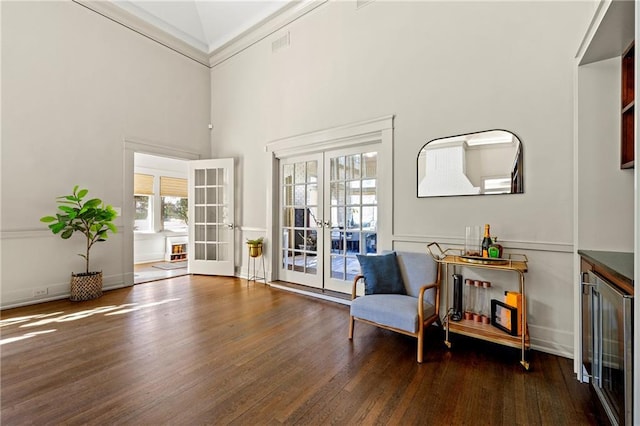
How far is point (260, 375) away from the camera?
204 cm

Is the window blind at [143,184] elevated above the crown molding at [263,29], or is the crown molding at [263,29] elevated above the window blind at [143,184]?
the crown molding at [263,29]

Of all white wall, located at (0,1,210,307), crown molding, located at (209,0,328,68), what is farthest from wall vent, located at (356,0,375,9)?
white wall, located at (0,1,210,307)

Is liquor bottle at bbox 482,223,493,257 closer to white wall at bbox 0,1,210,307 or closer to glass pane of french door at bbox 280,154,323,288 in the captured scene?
glass pane of french door at bbox 280,154,323,288

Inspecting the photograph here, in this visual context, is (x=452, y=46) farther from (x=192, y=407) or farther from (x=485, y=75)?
(x=192, y=407)

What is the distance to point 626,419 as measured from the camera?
49.6 inches

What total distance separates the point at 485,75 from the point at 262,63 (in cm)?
346

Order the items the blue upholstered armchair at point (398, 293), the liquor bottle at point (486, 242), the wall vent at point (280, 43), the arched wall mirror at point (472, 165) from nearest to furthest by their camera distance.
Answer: the blue upholstered armchair at point (398, 293) → the liquor bottle at point (486, 242) → the arched wall mirror at point (472, 165) → the wall vent at point (280, 43)

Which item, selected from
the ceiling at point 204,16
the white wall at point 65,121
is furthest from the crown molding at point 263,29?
the white wall at point 65,121

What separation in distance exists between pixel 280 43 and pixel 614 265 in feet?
15.5

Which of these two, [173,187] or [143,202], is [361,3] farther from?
[143,202]

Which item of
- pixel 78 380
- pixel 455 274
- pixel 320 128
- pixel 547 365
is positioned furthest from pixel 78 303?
pixel 547 365

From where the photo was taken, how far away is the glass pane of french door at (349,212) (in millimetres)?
3656

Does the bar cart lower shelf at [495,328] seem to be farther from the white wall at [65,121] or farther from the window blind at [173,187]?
the window blind at [173,187]

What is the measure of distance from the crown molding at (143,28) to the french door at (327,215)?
9.21 ft
